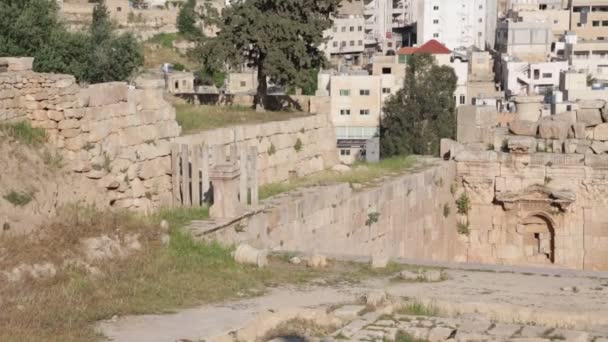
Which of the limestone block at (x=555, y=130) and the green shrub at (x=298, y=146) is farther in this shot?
the limestone block at (x=555, y=130)

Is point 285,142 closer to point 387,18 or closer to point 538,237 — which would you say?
point 538,237

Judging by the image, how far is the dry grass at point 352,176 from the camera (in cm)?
1734

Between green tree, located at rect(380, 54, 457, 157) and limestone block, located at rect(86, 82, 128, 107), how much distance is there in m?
34.6

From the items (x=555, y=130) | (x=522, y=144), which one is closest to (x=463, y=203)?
(x=522, y=144)

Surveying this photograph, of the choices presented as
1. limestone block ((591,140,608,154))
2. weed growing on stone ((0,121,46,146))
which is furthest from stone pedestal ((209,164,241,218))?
limestone block ((591,140,608,154))

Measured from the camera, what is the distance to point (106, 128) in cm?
1420

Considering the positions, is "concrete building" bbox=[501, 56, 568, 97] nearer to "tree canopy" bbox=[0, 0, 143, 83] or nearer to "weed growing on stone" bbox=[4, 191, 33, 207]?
"tree canopy" bbox=[0, 0, 143, 83]

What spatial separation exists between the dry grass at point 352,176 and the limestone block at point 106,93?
8.93ft

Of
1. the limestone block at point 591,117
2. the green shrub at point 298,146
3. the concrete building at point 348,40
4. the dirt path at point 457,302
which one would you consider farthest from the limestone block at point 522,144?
the concrete building at point 348,40

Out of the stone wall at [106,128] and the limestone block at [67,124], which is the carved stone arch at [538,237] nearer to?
the stone wall at [106,128]

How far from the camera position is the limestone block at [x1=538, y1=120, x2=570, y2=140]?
2066 cm

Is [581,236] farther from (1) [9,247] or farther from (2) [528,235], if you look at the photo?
(1) [9,247]

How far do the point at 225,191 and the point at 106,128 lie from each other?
5.57 feet

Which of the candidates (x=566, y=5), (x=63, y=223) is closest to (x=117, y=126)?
(x=63, y=223)
